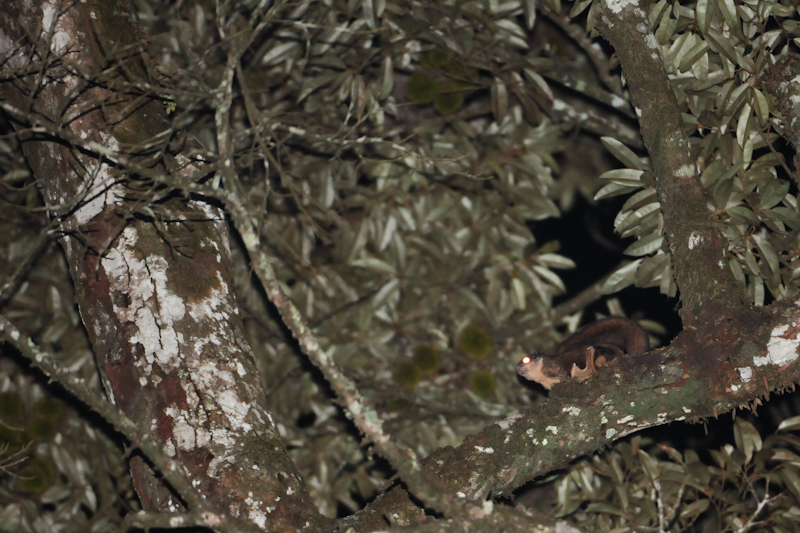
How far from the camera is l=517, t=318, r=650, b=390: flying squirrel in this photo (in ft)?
11.2

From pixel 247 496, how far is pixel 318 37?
8.54 ft

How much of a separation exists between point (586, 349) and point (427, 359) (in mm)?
1444

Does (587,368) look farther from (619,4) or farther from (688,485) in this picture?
(619,4)

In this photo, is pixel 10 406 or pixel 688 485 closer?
pixel 688 485

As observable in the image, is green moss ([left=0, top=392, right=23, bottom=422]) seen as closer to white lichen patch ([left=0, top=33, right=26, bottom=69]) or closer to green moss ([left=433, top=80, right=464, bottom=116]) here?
white lichen patch ([left=0, top=33, right=26, bottom=69])

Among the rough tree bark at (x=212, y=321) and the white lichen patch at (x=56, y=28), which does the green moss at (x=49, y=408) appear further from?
the white lichen patch at (x=56, y=28)

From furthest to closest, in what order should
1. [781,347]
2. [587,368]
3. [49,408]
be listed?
1. [49,408]
2. [587,368]
3. [781,347]

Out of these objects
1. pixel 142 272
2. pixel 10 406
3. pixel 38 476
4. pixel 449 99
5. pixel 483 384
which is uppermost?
pixel 449 99

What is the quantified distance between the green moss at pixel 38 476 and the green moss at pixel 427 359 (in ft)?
7.33

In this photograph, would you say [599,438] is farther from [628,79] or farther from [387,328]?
[387,328]

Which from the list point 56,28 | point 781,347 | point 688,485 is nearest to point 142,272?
point 56,28

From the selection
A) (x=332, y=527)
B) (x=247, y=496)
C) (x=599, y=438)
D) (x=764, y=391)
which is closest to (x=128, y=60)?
Answer: (x=247, y=496)

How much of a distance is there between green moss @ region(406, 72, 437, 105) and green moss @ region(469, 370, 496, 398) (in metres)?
1.64

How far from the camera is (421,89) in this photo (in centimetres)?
445
